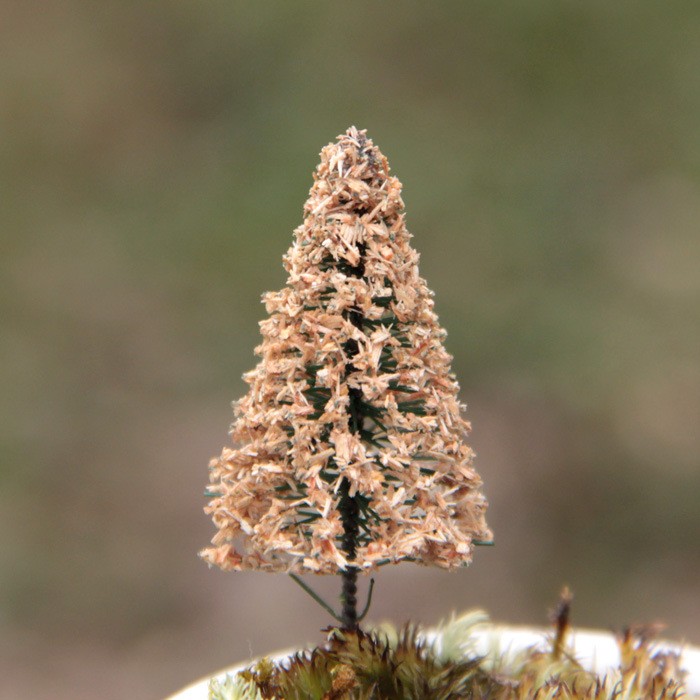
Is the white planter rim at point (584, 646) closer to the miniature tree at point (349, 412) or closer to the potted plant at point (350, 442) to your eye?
the potted plant at point (350, 442)

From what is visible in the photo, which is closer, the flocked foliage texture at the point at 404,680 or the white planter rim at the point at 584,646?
the flocked foliage texture at the point at 404,680

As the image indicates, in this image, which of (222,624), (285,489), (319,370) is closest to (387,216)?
(319,370)

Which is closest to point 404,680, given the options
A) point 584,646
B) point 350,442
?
point 350,442

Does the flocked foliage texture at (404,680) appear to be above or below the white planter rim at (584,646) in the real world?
below

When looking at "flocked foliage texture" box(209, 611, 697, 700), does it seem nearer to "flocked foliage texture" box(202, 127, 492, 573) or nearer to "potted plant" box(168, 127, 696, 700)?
"potted plant" box(168, 127, 696, 700)

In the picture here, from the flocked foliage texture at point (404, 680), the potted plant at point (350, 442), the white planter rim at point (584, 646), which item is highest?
the potted plant at point (350, 442)

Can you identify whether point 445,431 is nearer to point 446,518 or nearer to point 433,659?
point 446,518

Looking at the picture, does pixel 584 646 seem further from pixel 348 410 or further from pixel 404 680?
pixel 348 410


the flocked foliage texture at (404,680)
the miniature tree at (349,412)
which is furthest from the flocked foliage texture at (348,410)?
the flocked foliage texture at (404,680)
